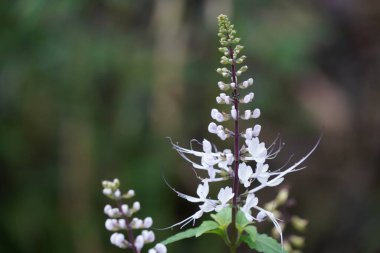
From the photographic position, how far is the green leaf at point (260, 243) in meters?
1.75

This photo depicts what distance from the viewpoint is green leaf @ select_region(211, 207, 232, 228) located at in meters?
1.83

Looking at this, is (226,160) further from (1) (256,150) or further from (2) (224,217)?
(2) (224,217)

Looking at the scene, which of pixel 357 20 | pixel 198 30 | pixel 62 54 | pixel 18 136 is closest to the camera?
pixel 62 54

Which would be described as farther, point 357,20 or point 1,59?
point 357,20

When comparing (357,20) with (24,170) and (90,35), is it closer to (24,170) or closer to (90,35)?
(90,35)

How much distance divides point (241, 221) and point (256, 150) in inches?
9.6

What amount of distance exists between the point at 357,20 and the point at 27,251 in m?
4.64

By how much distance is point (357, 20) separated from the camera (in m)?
7.83

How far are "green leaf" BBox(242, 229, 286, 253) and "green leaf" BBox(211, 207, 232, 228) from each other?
2.3 inches

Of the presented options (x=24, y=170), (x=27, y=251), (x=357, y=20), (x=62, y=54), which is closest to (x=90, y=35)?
(x=62, y=54)

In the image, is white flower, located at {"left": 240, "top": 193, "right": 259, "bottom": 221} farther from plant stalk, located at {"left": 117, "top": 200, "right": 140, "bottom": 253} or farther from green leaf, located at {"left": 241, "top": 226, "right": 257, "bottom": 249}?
plant stalk, located at {"left": 117, "top": 200, "right": 140, "bottom": 253}

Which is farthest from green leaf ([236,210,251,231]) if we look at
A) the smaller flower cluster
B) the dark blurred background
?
the dark blurred background

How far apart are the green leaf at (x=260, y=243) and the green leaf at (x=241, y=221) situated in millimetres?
23

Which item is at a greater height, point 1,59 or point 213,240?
point 1,59
